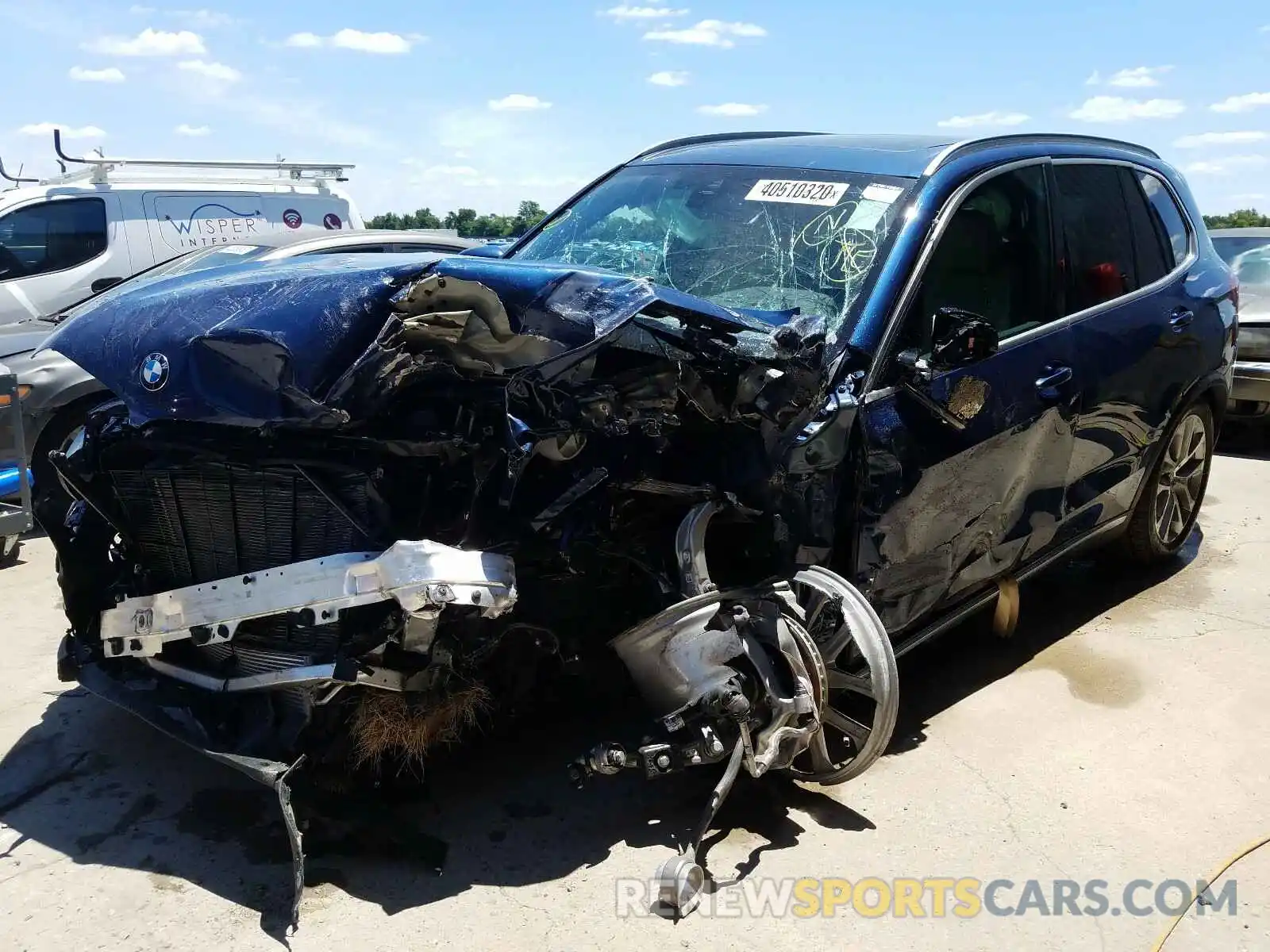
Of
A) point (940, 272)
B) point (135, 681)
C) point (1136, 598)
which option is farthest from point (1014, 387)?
point (135, 681)

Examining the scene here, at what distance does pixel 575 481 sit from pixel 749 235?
1310 mm

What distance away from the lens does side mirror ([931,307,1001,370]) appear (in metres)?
3.36

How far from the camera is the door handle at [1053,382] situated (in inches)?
151

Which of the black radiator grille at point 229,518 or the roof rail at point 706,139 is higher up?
the roof rail at point 706,139

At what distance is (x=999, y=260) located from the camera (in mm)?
3904

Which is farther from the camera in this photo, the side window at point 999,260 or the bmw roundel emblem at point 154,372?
the side window at point 999,260

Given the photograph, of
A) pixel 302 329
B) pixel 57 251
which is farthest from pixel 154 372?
pixel 57 251

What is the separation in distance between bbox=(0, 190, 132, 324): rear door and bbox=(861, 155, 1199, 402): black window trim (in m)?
7.76

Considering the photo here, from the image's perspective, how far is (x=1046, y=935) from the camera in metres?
2.79

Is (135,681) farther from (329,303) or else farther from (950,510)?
(950,510)

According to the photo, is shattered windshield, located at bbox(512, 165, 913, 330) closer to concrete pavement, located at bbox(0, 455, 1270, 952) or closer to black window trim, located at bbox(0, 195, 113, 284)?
concrete pavement, located at bbox(0, 455, 1270, 952)

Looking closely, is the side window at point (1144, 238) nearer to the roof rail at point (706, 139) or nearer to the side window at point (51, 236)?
the roof rail at point (706, 139)

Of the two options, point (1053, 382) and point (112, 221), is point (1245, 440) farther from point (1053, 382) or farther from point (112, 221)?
point (112, 221)

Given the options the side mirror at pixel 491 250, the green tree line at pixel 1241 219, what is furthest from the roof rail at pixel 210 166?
the green tree line at pixel 1241 219
